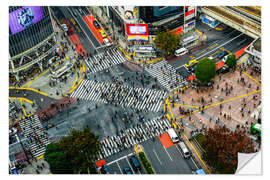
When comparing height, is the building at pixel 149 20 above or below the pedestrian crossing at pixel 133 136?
above

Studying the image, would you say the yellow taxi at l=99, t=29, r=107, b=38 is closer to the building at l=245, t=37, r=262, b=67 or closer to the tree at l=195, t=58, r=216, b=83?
the tree at l=195, t=58, r=216, b=83

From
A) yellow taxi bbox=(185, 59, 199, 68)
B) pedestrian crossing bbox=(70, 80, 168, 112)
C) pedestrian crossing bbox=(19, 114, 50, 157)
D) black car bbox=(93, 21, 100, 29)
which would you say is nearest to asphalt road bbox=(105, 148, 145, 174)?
pedestrian crossing bbox=(70, 80, 168, 112)

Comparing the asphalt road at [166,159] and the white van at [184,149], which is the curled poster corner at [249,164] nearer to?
the asphalt road at [166,159]

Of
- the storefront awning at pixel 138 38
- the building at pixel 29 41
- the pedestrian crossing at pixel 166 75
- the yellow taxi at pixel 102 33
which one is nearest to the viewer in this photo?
the building at pixel 29 41

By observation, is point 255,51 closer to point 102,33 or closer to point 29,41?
point 102,33

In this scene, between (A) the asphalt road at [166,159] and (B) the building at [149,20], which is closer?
(A) the asphalt road at [166,159]

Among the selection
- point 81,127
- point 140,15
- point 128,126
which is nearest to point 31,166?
point 81,127

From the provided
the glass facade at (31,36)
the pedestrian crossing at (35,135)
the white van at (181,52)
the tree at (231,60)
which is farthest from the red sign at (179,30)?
the pedestrian crossing at (35,135)
